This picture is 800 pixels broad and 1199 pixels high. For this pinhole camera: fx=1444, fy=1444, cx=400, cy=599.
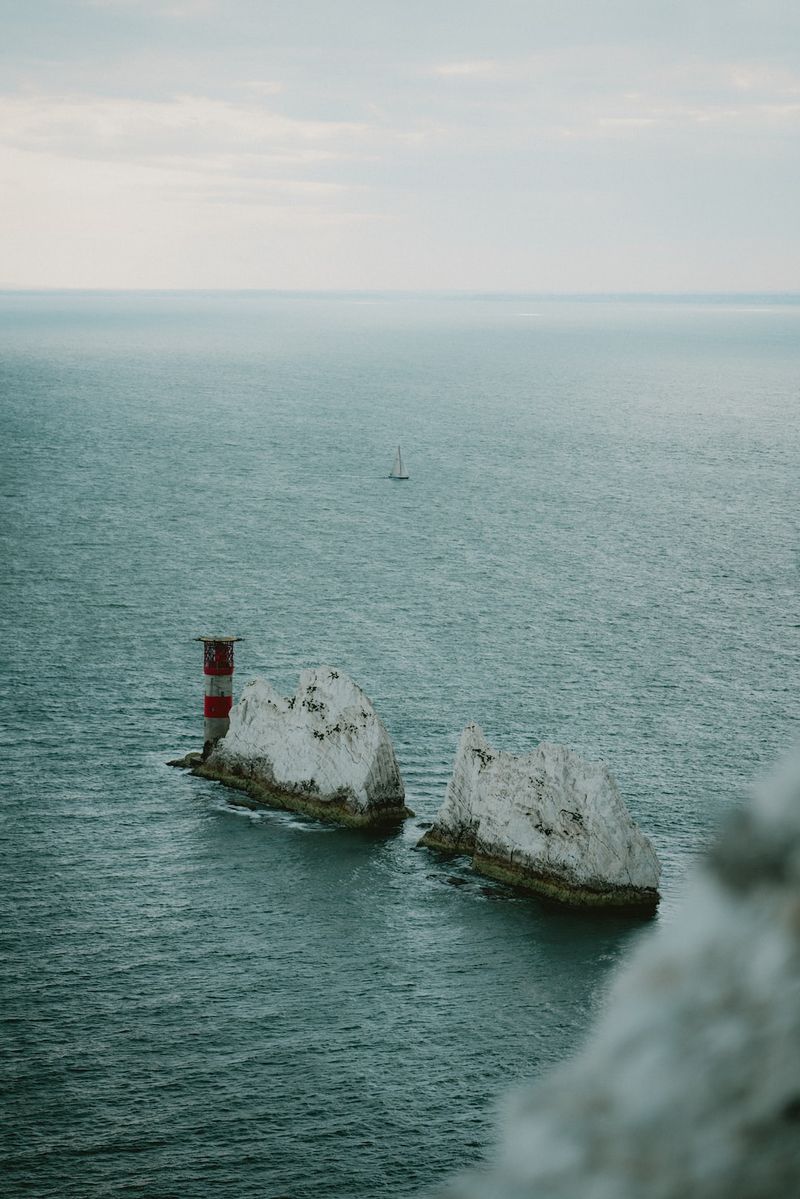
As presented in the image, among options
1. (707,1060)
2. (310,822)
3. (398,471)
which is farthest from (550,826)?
(398,471)

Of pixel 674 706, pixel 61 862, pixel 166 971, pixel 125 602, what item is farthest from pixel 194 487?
pixel 166 971

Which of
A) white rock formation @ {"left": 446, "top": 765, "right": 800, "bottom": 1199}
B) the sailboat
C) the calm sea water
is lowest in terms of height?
the calm sea water

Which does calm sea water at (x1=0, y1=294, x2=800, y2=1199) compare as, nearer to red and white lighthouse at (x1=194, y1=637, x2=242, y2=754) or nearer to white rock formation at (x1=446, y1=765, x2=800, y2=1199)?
red and white lighthouse at (x1=194, y1=637, x2=242, y2=754)

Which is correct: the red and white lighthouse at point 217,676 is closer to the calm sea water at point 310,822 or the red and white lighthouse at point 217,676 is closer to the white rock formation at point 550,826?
the calm sea water at point 310,822

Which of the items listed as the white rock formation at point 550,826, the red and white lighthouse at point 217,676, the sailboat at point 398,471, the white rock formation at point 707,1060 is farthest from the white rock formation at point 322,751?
the sailboat at point 398,471

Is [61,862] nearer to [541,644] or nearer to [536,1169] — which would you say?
[541,644]

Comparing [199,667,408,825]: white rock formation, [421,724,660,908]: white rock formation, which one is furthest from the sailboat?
[421,724,660,908]: white rock formation

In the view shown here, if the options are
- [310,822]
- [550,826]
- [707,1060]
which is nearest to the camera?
[707,1060]

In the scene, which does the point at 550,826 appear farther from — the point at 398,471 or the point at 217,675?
the point at 398,471
